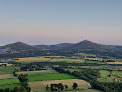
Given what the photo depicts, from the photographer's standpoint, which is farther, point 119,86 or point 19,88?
point 119,86

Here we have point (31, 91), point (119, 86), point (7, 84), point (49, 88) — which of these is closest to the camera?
point (31, 91)

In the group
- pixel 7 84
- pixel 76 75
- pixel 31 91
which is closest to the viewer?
pixel 31 91

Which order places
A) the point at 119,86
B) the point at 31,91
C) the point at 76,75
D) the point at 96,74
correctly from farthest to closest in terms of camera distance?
1. the point at 96,74
2. the point at 76,75
3. the point at 119,86
4. the point at 31,91

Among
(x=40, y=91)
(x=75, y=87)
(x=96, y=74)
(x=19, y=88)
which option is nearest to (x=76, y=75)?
(x=96, y=74)

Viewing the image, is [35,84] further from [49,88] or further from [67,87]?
[67,87]

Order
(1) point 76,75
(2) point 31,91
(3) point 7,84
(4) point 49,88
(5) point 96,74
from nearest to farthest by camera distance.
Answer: (2) point 31,91, (4) point 49,88, (3) point 7,84, (1) point 76,75, (5) point 96,74

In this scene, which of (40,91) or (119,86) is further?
(119,86)

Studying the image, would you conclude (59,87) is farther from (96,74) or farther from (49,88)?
(96,74)

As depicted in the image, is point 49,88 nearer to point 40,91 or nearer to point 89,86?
point 40,91

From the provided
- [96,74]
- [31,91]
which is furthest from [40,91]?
[96,74]
